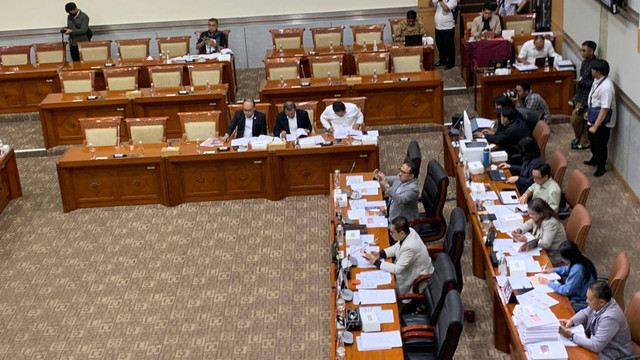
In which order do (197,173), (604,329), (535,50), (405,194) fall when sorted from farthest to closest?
1. (535,50)
2. (197,173)
3. (405,194)
4. (604,329)

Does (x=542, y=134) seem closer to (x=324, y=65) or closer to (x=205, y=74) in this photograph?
(x=324, y=65)

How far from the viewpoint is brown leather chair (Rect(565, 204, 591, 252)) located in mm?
8302

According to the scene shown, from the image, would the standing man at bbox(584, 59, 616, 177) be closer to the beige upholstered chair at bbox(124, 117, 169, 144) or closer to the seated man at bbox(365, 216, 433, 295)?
the seated man at bbox(365, 216, 433, 295)

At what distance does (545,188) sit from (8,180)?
7.21 metres

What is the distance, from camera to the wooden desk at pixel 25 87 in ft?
49.2

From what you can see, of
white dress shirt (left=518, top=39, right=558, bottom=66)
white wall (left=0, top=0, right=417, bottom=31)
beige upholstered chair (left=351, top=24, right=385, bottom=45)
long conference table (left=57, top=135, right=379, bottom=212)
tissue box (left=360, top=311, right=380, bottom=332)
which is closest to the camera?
tissue box (left=360, top=311, right=380, bottom=332)

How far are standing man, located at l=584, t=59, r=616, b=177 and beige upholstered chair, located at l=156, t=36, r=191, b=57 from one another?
25.4ft

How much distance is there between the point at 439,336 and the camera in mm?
7113

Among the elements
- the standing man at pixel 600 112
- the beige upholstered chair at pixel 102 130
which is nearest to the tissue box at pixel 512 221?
the standing man at pixel 600 112

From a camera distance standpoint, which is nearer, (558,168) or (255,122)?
(558,168)

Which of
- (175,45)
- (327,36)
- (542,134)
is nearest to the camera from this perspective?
(542,134)

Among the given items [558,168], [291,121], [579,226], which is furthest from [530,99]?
[579,226]

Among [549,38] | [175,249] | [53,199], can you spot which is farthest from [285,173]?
[549,38]

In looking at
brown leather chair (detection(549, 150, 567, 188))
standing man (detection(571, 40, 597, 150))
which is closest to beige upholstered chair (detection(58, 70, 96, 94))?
standing man (detection(571, 40, 597, 150))
